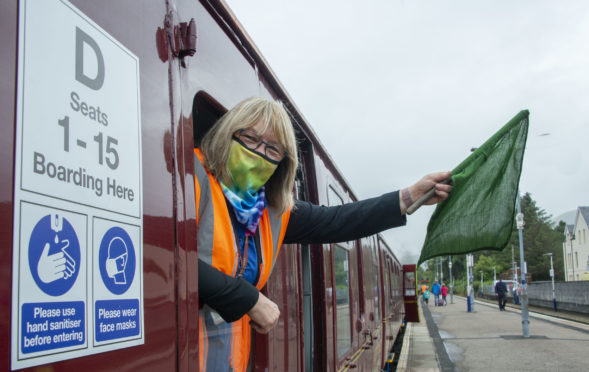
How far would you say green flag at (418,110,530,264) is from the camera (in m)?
2.48

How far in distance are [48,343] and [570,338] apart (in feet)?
61.9

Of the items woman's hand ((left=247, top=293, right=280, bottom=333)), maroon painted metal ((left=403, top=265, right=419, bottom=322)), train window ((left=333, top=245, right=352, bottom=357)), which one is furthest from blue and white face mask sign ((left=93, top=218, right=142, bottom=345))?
maroon painted metal ((left=403, top=265, right=419, bottom=322))

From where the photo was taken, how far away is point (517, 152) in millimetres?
2480

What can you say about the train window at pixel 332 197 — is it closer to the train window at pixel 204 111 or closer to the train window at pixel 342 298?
the train window at pixel 342 298

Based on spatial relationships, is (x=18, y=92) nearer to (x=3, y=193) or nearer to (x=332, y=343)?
(x=3, y=193)

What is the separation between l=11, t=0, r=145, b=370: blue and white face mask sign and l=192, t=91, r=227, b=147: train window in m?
0.70

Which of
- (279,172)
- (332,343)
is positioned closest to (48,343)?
(279,172)

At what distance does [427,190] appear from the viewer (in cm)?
243

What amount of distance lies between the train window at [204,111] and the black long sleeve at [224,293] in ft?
2.27

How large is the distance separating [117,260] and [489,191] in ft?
5.95

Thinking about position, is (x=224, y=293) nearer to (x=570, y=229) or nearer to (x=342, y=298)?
(x=342, y=298)

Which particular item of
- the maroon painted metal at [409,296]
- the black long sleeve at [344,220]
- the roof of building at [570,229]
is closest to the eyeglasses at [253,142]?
the black long sleeve at [344,220]

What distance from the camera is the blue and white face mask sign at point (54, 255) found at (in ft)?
3.44

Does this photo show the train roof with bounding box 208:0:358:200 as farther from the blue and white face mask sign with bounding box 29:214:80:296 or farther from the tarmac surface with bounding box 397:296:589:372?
the tarmac surface with bounding box 397:296:589:372
